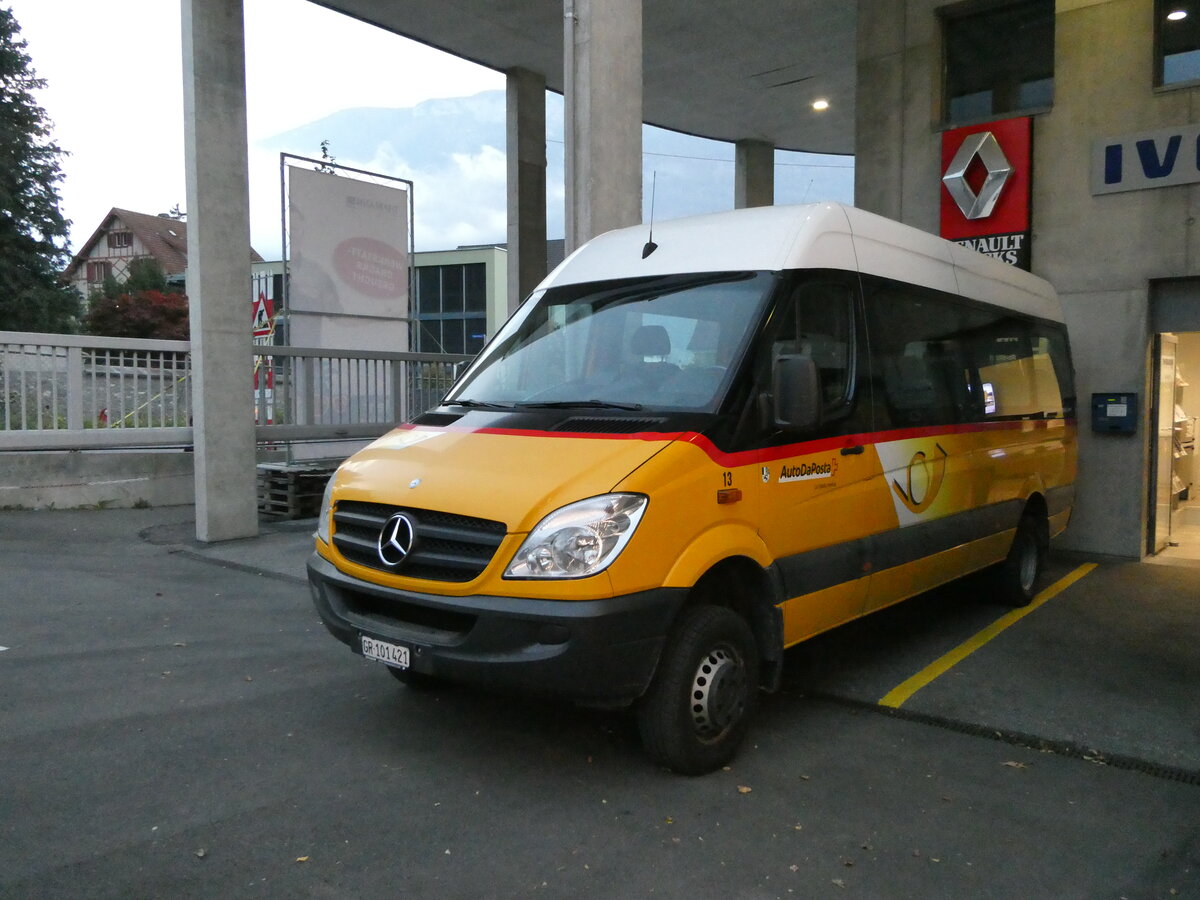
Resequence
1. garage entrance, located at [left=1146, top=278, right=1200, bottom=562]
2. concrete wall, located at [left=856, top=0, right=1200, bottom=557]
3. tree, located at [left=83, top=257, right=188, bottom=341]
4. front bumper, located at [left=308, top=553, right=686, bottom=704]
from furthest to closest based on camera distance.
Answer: tree, located at [left=83, top=257, right=188, bottom=341], garage entrance, located at [left=1146, top=278, right=1200, bottom=562], concrete wall, located at [left=856, top=0, right=1200, bottom=557], front bumper, located at [left=308, top=553, right=686, bottom=704]

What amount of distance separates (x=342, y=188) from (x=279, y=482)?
147 inches

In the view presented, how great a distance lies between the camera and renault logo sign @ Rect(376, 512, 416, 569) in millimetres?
4086

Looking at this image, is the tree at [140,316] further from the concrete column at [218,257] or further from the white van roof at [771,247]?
the white van roof at [771,247]

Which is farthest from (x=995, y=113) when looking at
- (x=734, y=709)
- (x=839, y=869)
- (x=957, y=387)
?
(x=839, y=869)

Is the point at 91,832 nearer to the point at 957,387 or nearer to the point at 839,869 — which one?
the point at 839,869

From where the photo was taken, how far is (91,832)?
11.9ft

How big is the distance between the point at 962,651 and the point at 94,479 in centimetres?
958

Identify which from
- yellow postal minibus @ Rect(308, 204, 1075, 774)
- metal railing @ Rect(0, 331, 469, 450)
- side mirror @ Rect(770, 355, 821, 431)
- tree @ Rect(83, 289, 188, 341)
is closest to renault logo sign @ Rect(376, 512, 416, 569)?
yellow postal minibus @ Rect(308, 204, 1075, 774)

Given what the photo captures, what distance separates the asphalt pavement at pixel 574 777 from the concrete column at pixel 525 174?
1026 centimetres

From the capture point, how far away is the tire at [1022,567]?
285 inches

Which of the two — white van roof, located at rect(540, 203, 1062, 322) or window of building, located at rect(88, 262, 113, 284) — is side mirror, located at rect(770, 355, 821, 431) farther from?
window of building, located at rect(88, 262, 113, 284)

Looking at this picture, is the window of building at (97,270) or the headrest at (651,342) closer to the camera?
the headrest at (651,342)

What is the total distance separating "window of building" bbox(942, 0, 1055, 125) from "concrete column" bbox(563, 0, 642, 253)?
435 cm

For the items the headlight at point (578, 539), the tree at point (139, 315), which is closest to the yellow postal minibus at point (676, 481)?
the headlight at point (578, 539)
